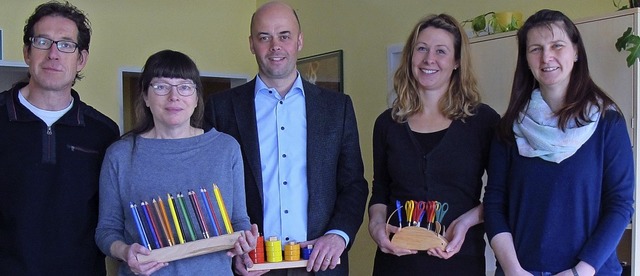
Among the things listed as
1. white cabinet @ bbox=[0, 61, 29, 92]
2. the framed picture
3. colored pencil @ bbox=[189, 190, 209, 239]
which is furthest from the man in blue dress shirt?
white cabinet @ bbox=[0, 61, 29, 92]

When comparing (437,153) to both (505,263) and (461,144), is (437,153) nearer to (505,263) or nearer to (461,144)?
(461,144)

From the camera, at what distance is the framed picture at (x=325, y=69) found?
496 centimetres

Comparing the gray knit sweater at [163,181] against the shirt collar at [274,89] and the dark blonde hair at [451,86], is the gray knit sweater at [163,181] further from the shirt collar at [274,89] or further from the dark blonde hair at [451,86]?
the dark blonde hair at [451,86]

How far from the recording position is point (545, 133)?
181cm

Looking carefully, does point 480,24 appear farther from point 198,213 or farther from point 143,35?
point 143,35

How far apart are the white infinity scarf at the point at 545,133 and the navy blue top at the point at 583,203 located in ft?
0.09

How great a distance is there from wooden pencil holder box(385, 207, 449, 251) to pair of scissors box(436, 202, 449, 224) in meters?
0.08

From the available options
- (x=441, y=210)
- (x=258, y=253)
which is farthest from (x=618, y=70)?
(x=258, y=253)

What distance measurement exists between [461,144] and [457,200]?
17 centimetres

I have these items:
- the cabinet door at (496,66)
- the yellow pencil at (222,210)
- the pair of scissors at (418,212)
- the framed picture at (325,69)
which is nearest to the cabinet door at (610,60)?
the cabinet door at (496,66)

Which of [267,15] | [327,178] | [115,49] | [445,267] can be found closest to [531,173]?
[445,267]

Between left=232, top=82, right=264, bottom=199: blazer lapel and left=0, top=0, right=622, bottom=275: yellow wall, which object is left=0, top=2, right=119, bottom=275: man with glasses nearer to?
left=232, top=82, right=264, bottom=199: blazer lapel

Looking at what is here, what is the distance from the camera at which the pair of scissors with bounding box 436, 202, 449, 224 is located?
6.57 ft

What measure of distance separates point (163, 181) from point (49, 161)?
14.1 inches
